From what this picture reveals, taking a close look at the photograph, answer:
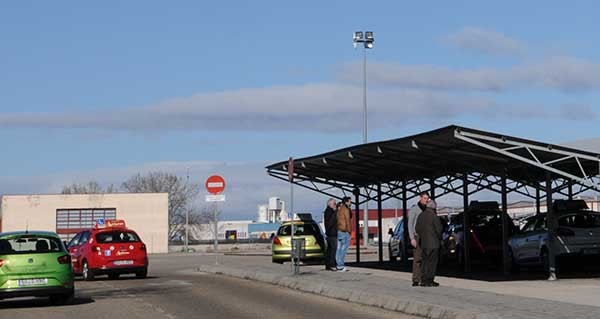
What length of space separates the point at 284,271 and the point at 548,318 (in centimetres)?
1578

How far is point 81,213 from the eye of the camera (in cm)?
7812

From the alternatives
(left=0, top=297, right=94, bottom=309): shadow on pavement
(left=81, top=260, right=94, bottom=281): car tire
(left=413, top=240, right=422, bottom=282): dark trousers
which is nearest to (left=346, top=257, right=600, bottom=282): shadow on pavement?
(left=413, top=240, right=422, bottom=282): dark trousers

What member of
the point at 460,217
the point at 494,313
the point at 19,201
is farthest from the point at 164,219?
the point at 494,313

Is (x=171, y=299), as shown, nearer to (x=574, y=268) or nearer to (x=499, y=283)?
(x=499, y=283)

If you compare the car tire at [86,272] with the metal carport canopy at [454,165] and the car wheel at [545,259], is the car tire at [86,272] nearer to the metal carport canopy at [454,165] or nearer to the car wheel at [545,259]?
the metal carport canopy at [454,165]

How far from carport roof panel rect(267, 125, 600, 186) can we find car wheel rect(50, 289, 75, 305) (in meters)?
8.22

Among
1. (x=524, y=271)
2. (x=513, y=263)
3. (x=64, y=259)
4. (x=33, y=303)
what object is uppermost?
(x=64, y=259)

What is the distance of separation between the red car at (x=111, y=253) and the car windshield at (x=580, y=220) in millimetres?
11828

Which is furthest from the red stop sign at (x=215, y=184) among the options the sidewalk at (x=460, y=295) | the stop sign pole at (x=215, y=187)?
the sidewalk at (x=460, y=295)

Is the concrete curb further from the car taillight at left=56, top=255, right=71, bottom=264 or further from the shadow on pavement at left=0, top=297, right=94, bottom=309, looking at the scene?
the car taillight at left=56, top=255, right=71, bottom=264

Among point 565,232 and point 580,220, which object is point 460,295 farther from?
point 580,220

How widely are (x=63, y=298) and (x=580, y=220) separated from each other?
44.2 feet

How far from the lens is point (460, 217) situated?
32188mm

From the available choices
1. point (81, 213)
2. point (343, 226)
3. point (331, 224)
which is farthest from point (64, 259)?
point (81, 213)
